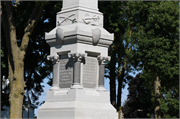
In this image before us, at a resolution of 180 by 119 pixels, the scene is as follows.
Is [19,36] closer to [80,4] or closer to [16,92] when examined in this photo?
[16,92]

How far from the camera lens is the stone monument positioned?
12.4 metres

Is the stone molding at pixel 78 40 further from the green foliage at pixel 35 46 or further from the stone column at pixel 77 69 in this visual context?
the green foliage at pixel 35 46

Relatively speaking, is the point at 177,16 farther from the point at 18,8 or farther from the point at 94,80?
the point at 94,80

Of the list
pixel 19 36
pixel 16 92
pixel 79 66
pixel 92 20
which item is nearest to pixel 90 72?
pixel 79 66

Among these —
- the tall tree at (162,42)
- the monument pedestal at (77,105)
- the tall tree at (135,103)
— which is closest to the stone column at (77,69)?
the monument pedestal at (77,105)

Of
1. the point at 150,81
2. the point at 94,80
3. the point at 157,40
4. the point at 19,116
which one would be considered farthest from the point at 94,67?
the point at 150,81

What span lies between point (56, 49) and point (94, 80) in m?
1.92

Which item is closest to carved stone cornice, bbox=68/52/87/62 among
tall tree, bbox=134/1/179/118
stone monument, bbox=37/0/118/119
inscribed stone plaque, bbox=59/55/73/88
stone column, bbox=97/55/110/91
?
stone monument, bbox=37/0/118/119

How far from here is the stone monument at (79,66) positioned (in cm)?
1240

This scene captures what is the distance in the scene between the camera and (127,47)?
33656 mm

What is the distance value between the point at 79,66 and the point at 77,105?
4.72 feet

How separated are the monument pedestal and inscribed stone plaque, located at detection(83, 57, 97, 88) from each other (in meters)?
0.23

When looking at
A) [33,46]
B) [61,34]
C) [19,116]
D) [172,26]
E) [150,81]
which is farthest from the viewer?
[150,81]

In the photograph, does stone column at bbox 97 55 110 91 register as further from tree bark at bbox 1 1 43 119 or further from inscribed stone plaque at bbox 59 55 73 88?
tree bark at bbox 1 1 43 119
